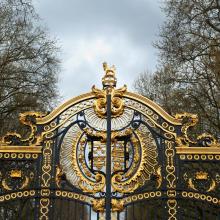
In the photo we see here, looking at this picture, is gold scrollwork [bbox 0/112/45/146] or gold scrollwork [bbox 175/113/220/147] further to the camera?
gold scrollwork [bbox 0/112/45/146]

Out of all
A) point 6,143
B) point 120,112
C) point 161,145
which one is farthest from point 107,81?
point 6,143

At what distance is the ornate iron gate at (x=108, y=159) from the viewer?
10062mm

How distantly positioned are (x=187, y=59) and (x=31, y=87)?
4985mm

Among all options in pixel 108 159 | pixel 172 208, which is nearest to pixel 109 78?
pixel 108 159

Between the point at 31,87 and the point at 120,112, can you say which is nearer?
the point at 120,112

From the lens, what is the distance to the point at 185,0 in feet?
45.8

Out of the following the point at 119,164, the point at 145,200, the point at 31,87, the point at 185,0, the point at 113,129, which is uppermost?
the point at 185,0

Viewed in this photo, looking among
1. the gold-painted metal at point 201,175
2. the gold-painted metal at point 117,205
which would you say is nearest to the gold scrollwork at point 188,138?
the gold-painted metal at point 201,175

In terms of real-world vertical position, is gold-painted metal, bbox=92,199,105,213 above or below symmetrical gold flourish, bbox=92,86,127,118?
below

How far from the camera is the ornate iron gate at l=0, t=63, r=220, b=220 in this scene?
1006cm

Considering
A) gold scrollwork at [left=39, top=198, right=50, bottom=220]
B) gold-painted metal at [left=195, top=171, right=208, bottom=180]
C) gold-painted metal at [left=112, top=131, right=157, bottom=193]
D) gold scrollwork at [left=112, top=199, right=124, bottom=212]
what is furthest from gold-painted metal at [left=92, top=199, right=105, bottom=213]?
gold-painted metal at [left=195, top=171, right=208, bottom=180]

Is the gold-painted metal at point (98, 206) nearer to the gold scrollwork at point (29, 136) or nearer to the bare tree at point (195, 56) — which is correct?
the gold scrollwork at point (29, 136)

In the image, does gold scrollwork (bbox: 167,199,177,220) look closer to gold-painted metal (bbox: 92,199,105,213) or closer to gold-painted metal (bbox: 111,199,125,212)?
gold-painted metal (bbox: 111,199,125,212)

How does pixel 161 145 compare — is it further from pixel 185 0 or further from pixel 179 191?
pixel 185 0
